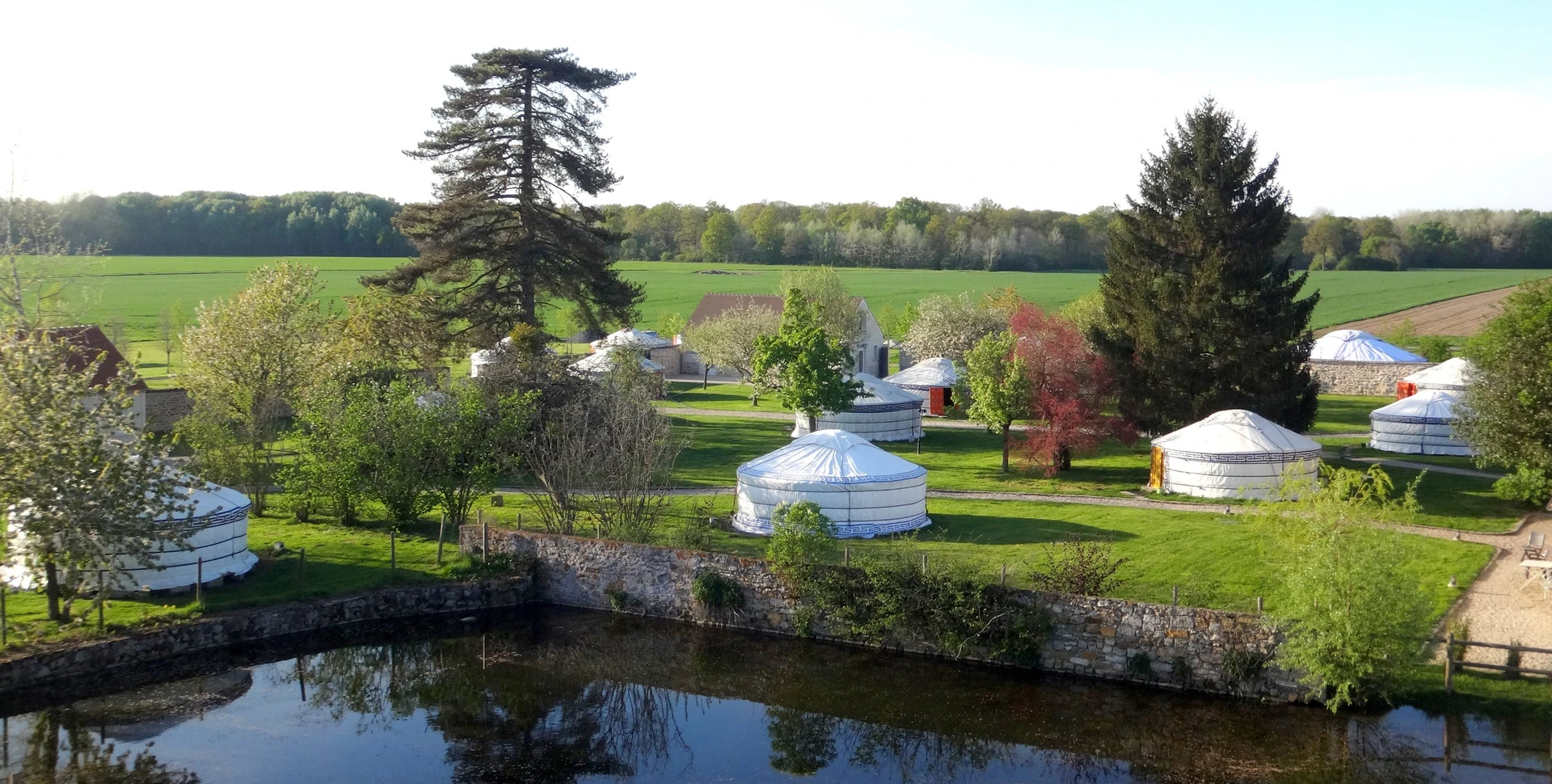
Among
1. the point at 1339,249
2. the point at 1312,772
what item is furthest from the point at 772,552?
the point at 1339,249

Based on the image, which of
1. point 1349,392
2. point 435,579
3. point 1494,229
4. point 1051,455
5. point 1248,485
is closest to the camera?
point 435,579

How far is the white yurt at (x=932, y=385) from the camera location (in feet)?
133

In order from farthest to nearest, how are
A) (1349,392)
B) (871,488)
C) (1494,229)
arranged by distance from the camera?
(1494,229) < (1349,392) < (871,488)

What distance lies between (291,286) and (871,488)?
636 inches

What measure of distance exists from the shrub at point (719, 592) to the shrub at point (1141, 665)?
6.22m

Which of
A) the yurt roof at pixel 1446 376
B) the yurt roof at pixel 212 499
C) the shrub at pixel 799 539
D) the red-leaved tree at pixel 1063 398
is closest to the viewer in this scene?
the shrub at pixel 799 539

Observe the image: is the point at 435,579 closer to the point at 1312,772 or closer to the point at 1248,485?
the point at 1312,772

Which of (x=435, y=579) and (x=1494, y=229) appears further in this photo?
(x=1494, y=229)

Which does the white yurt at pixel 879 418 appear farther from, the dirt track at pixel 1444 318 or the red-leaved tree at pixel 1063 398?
the dirt track at pixel 1444 318

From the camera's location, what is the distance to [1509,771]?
13.7 metres

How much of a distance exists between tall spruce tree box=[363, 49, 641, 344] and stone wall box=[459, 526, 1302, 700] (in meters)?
13.7

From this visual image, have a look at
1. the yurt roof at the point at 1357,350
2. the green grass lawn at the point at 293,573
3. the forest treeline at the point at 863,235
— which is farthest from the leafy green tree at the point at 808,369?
the forest treeline at the point at 863,235

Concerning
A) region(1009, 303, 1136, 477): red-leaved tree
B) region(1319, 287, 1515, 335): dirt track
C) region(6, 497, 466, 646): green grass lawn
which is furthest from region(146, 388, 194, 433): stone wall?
region(1319, 287, 1515, 335): dirt track

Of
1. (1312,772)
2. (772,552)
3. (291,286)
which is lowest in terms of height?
(1312,772)
